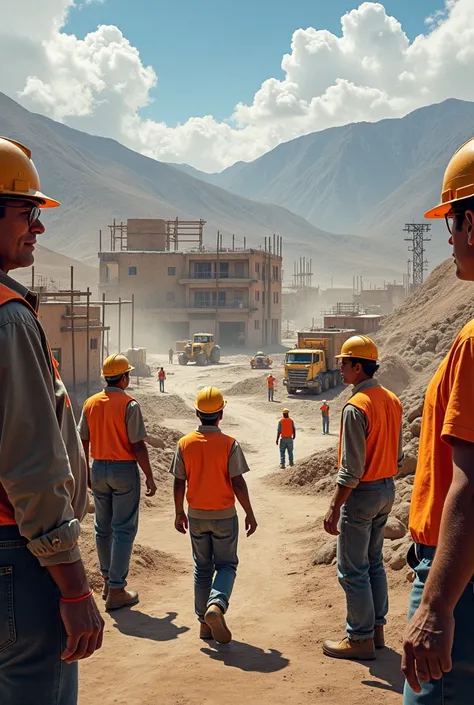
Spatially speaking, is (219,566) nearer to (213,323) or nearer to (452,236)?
(452,236)

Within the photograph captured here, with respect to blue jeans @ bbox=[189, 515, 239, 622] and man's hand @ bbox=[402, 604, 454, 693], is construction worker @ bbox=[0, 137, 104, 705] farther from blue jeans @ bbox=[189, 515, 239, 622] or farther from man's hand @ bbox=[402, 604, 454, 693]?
blue jeans @ bbox=[189, 515, 239, 622]

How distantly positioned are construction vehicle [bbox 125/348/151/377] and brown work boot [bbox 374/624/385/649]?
31445 mm

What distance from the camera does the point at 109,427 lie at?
22.6 feet

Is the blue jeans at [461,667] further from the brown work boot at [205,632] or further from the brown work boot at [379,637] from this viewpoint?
the brown work boot at [205,632]

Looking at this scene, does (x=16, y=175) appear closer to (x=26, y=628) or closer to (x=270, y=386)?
(x=26, y=628)

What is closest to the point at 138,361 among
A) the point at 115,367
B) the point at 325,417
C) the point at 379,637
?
the point at 325,417

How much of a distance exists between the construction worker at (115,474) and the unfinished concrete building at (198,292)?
50.9 m

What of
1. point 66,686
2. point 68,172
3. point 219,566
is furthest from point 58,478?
point 68,172

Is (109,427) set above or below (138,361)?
above

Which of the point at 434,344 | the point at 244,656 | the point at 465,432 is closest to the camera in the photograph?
the point at 465,432

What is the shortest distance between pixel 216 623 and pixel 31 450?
3677 mm

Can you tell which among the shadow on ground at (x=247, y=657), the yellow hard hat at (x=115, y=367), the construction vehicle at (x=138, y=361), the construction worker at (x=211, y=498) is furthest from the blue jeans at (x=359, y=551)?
the construction vehicle at (x=138, y=361)

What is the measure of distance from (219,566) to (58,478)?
3.73 meters

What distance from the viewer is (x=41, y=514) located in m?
2.50
